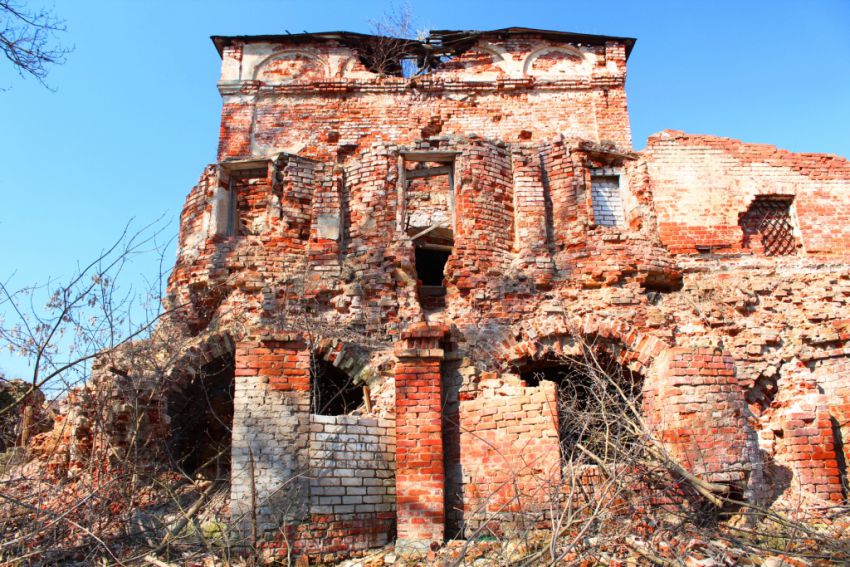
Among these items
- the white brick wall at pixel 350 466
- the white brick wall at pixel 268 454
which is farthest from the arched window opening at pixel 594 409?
the white brick wall at pixel 268 454

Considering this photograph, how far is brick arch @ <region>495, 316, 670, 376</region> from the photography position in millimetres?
8719

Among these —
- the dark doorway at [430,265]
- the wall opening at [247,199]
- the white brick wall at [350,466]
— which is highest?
the wall opening at [247,199]

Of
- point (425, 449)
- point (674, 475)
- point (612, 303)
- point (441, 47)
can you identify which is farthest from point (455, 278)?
point (441, 47)

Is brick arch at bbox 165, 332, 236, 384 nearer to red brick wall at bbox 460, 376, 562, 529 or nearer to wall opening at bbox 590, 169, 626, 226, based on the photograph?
red brick wall at bbox 460, 376, 562, 529

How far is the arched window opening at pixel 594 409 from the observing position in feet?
22.7

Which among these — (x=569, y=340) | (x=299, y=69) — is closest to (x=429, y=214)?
(x=569, y=340)

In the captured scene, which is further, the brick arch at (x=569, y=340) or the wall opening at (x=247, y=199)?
the wall opening at (x=247, y=199)

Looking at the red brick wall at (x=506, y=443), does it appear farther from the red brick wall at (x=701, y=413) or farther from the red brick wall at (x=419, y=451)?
the red brick wall at (x=701, y=413)

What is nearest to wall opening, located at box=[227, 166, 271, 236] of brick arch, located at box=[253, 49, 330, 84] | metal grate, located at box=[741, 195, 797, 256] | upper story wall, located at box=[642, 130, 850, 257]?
brick arch, located at box=[253, 49, 330, 84]

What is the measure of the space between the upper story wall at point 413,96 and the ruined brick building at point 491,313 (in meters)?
A: 1.04

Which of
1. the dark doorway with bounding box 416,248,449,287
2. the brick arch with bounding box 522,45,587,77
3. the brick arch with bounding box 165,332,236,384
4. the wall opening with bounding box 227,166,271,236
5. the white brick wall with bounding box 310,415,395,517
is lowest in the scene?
the white brick wall with bounding box 310,415,395,517

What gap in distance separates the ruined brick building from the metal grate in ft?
0.11

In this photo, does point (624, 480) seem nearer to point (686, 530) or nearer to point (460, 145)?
point (686, 530)

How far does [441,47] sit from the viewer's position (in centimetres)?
1516
